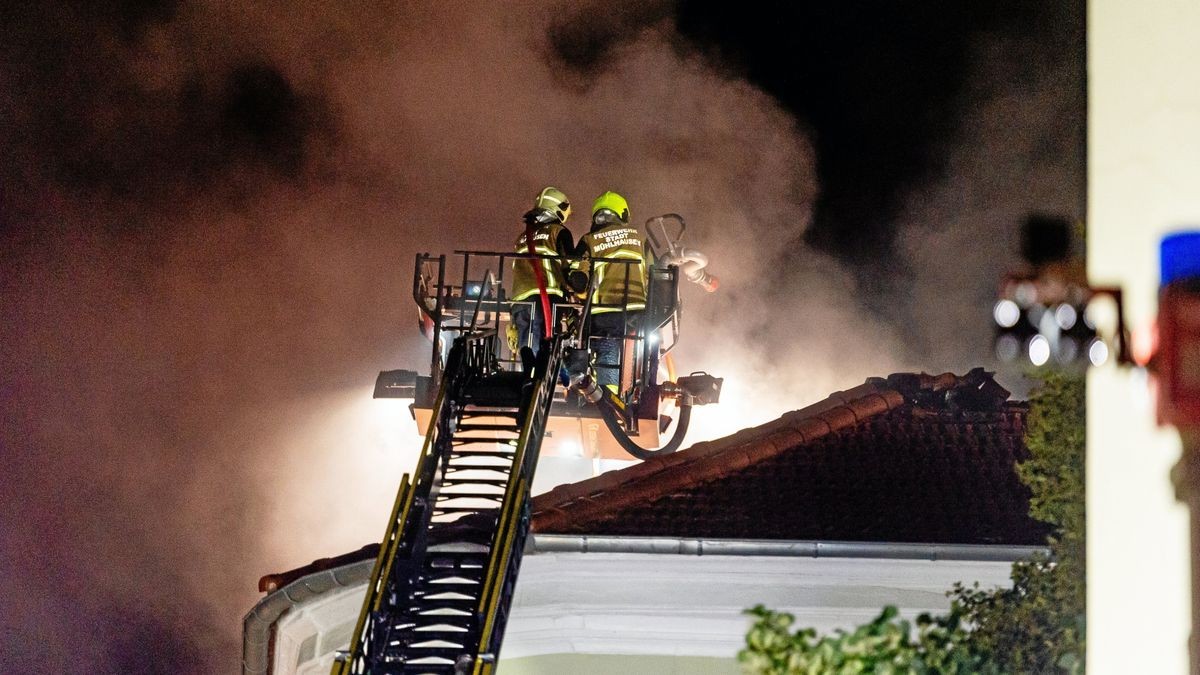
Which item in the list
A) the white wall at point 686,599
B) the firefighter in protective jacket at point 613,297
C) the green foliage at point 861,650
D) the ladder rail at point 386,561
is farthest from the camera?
the firefighter in protective jacket at point 613,297

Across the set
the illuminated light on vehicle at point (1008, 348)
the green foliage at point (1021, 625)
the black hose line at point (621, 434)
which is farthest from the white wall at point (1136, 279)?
the black hose line at point (621, 434)

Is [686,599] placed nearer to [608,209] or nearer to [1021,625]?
[1021,625]

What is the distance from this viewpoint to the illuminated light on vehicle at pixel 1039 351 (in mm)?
5500

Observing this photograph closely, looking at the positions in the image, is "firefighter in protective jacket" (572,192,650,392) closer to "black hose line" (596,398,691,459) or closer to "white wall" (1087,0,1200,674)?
"black hose line" (596,398,691,459)

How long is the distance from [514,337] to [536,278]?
2.31ft

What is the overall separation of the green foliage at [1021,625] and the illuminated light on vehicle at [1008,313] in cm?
57

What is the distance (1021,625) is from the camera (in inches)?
244

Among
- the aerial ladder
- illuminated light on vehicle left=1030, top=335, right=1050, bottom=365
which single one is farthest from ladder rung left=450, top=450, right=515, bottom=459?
illuminated light on vehicle left=1030, top=335, right=1050, bottom=365

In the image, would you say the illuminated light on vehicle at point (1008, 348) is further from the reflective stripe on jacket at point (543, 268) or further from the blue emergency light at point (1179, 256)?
the reflective stripe on jacket at point (543, 268)

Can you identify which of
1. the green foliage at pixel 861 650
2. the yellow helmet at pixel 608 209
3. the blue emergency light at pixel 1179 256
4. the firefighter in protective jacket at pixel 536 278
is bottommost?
the green foliage at pixel 861 650

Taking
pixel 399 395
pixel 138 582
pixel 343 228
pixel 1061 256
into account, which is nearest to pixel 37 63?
pixel 343 228

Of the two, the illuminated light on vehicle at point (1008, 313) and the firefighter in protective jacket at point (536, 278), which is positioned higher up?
the firefighter in protective jacket at point (536, 278)

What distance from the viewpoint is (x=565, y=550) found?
8.32 meters

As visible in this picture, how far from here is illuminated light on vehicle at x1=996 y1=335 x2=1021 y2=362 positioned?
18.3 feet
